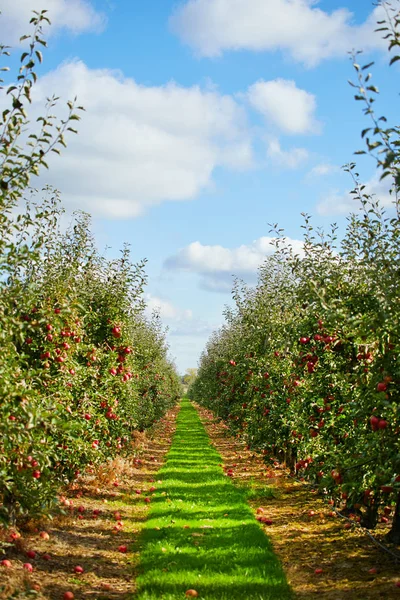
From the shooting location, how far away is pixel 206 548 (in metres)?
7.82

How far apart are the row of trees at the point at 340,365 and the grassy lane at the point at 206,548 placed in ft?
4.30

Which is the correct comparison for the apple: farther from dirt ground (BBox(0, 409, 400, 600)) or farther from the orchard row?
the orchard row

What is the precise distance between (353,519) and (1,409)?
6.50 m

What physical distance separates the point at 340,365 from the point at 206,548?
318 cm

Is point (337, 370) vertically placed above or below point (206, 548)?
above

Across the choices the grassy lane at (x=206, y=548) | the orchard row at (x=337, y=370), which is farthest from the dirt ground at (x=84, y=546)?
the orchard row at (x=337, y=370)

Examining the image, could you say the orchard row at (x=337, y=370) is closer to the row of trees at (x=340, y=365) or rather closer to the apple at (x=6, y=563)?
the row of trees at (x=340, y=365)

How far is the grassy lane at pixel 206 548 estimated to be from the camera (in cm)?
623

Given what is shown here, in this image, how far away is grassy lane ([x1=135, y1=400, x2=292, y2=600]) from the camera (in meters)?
6.23

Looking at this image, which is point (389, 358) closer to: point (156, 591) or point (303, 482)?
point (156, 591)

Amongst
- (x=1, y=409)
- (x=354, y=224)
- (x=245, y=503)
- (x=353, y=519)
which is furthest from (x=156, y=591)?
(x=354, y=224)

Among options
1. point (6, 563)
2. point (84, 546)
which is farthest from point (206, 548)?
point (6, 563)

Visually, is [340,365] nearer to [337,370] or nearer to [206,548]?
[337,370]

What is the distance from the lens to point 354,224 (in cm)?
870
